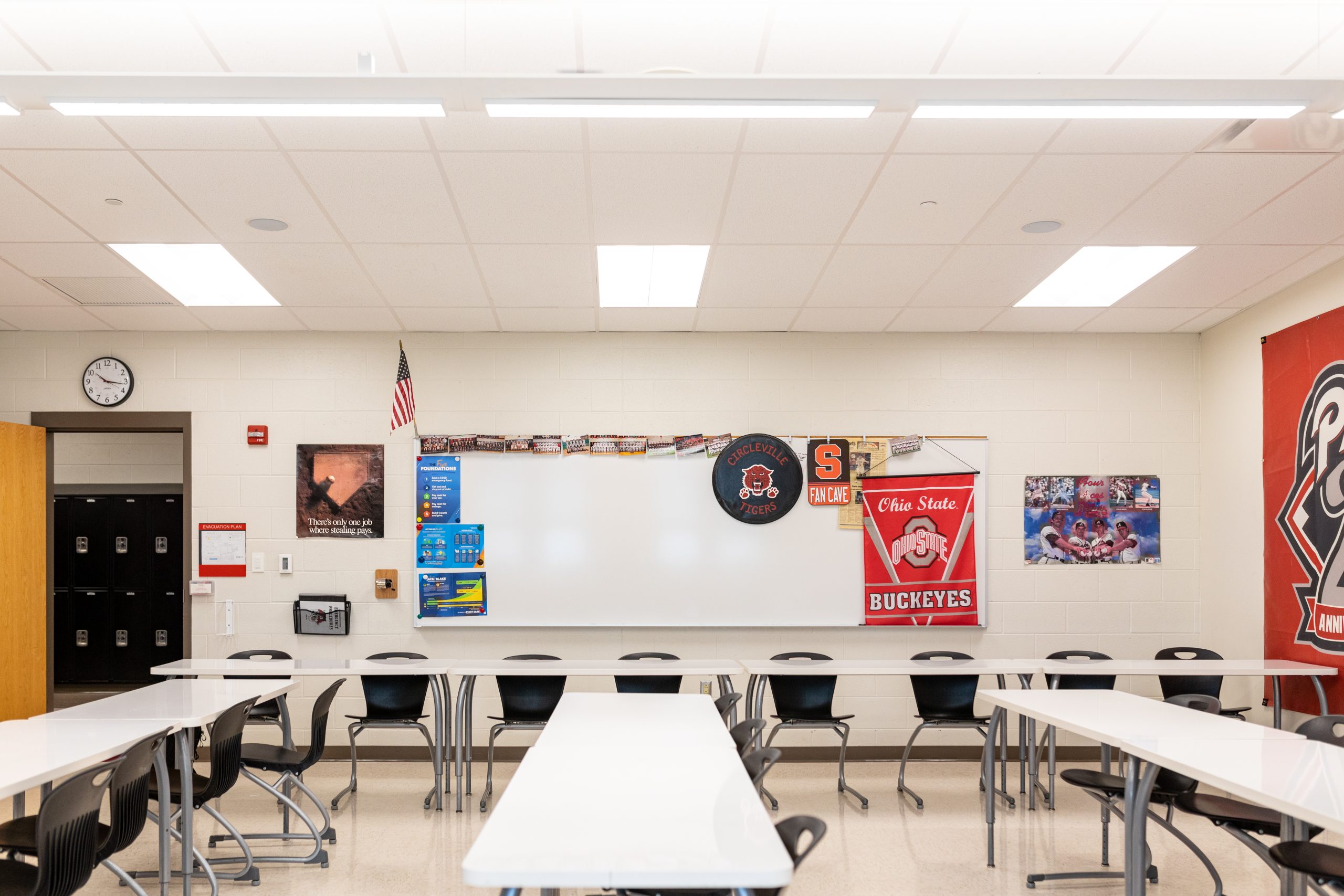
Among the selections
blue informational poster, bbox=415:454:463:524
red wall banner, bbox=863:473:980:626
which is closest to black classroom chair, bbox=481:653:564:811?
blue informational poster, bbox=415:454:463:524

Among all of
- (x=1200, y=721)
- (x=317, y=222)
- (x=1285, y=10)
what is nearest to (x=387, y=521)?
(x=317, y=222)

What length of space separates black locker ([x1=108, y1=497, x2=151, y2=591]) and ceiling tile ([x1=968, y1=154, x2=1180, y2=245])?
8.35 m

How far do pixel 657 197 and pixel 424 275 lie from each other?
1782 mm

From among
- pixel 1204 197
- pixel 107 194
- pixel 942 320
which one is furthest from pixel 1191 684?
pixel 107 194

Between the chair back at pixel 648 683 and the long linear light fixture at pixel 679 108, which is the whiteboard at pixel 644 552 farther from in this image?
the long linear light fixture at pixel 679 108

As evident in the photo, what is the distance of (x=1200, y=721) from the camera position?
3.88 m

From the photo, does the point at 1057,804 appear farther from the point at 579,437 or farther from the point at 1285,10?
the point at 1285,10

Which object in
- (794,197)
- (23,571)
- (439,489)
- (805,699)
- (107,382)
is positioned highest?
(794,197)

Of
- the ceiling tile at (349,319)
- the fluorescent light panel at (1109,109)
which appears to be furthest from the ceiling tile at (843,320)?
the fluorescent light panel at (1109,109)

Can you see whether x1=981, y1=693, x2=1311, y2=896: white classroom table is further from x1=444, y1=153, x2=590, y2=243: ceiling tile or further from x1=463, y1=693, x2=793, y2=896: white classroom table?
x1=444, y1=153, x2=590, y2=243: ceiling tile

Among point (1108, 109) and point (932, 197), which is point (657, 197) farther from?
point (1108, 109)

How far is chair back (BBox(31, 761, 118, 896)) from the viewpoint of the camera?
9.14 ft

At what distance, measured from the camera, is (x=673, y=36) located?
299 centimetres

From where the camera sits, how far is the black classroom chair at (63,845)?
9.16 feet
